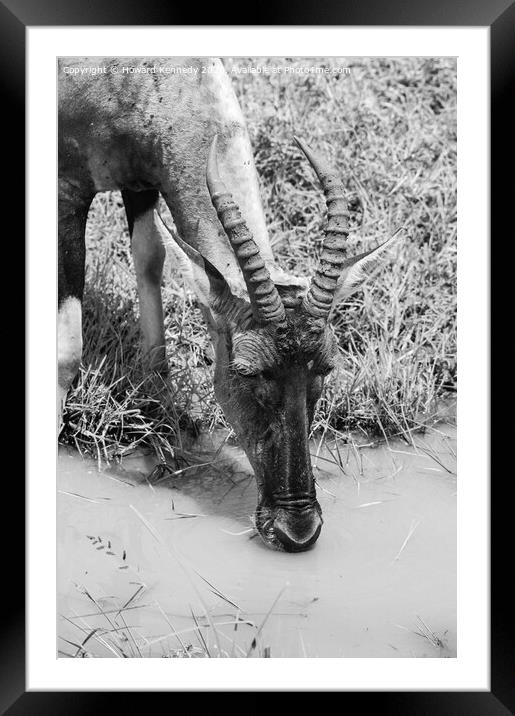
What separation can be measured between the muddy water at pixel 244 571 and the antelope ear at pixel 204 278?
0.97 m

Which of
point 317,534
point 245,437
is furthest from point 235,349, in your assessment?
point 317,534

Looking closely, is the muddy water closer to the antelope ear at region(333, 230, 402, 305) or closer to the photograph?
the photograph

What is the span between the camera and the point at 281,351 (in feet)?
14.9

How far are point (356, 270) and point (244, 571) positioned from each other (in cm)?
Result: 156

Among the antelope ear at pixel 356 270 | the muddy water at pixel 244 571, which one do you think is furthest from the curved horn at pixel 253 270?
the muddy water at pixel 244 571

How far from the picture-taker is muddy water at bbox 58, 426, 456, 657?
444 centimetres

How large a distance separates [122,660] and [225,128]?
275cm

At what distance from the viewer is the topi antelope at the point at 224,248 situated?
4.55m

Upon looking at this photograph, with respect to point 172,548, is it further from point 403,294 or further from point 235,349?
point 403,294

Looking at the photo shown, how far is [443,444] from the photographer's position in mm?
5129

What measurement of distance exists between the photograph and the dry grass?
0.02 m

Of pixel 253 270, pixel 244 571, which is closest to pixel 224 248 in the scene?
pixel 253 270
